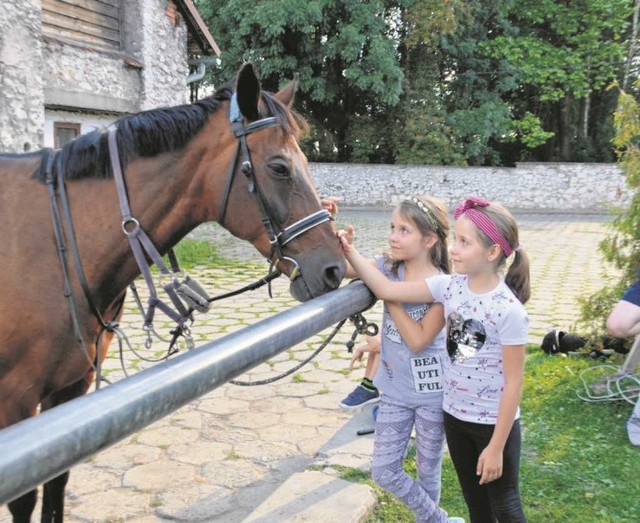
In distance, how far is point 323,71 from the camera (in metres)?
24.0

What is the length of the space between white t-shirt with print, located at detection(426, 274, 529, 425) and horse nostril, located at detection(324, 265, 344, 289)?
433 mm

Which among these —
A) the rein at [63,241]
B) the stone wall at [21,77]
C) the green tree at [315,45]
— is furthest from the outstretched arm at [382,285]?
the green tree at [315,45]

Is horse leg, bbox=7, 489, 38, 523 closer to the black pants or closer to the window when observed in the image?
the black pants

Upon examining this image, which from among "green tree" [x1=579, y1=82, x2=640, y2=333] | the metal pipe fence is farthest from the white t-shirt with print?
"green tree" [x1=579, y1=82, x2=640, y2=333]

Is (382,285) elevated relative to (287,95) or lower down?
lower down

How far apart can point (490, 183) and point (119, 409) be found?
2393 centimetres

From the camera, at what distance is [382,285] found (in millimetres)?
2342

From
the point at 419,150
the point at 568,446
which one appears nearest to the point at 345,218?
the point at 419,150

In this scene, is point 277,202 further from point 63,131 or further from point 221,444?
point 63,131

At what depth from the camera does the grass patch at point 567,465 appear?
3.04 metres

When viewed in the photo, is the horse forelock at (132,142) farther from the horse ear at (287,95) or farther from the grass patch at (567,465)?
the grass patch at (567,465)

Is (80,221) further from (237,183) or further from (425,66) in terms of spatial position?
(425,66)

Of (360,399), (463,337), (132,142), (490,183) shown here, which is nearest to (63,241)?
(132,142)

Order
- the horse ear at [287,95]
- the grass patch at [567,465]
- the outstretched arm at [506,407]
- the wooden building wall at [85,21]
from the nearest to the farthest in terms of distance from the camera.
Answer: the outstretched arm at [506,407]
the horse ear at [287,95]
the grass patch at [567,465]
the wooden building wall at [85,21]
